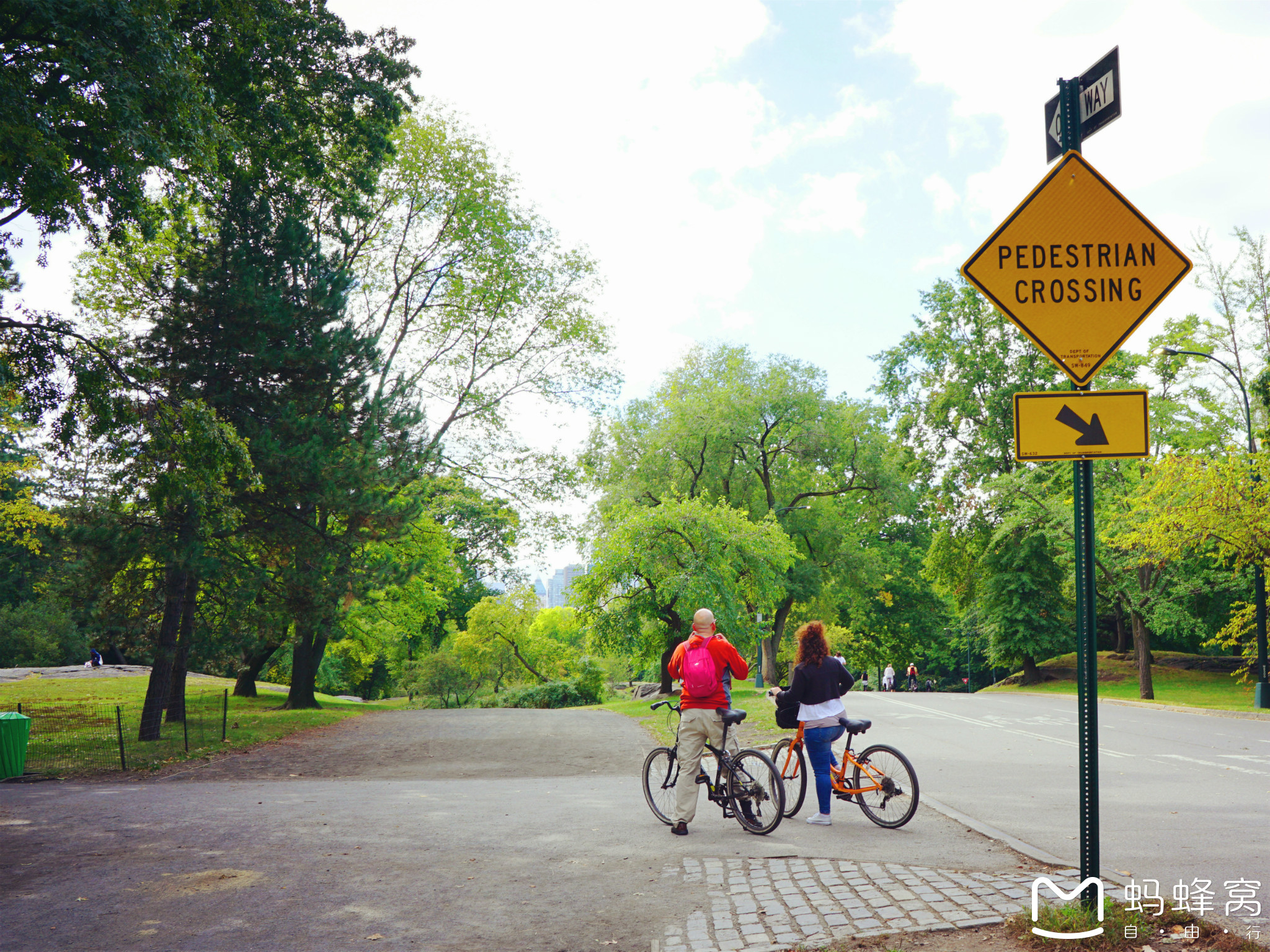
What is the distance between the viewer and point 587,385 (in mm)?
30938

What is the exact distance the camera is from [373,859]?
285 inches

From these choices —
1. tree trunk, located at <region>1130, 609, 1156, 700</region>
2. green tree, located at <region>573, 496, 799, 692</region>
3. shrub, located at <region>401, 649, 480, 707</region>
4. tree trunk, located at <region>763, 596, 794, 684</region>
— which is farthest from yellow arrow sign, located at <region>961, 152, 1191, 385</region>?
shrub, located at <region>401, 649, 480, 707</region>

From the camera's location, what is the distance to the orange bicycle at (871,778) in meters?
7.89

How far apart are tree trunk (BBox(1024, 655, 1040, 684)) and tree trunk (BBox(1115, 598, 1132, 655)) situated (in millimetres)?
4518

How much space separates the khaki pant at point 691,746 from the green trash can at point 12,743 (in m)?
10.1

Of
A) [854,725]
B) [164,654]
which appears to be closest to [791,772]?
[854,725]

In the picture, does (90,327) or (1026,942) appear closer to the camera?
(1026,942)

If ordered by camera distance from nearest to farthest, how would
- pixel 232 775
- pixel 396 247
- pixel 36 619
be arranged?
pixel 232 775 < pixel 396 247 < pixel 36 619

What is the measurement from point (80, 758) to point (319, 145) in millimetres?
12199

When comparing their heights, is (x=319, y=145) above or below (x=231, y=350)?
above

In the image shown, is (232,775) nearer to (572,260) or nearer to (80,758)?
(80,758)

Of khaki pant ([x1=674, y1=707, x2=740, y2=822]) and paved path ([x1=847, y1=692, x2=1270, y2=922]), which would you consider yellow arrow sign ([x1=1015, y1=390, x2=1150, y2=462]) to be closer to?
paved path ([x1=847, y1=692, x2=1270, y2=922])

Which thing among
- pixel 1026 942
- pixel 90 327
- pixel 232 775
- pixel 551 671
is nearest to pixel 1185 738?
pixel 1026 942

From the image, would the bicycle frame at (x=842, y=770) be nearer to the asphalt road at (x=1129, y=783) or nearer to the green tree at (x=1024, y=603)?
the asphalt road at (x=1129, y=783)
